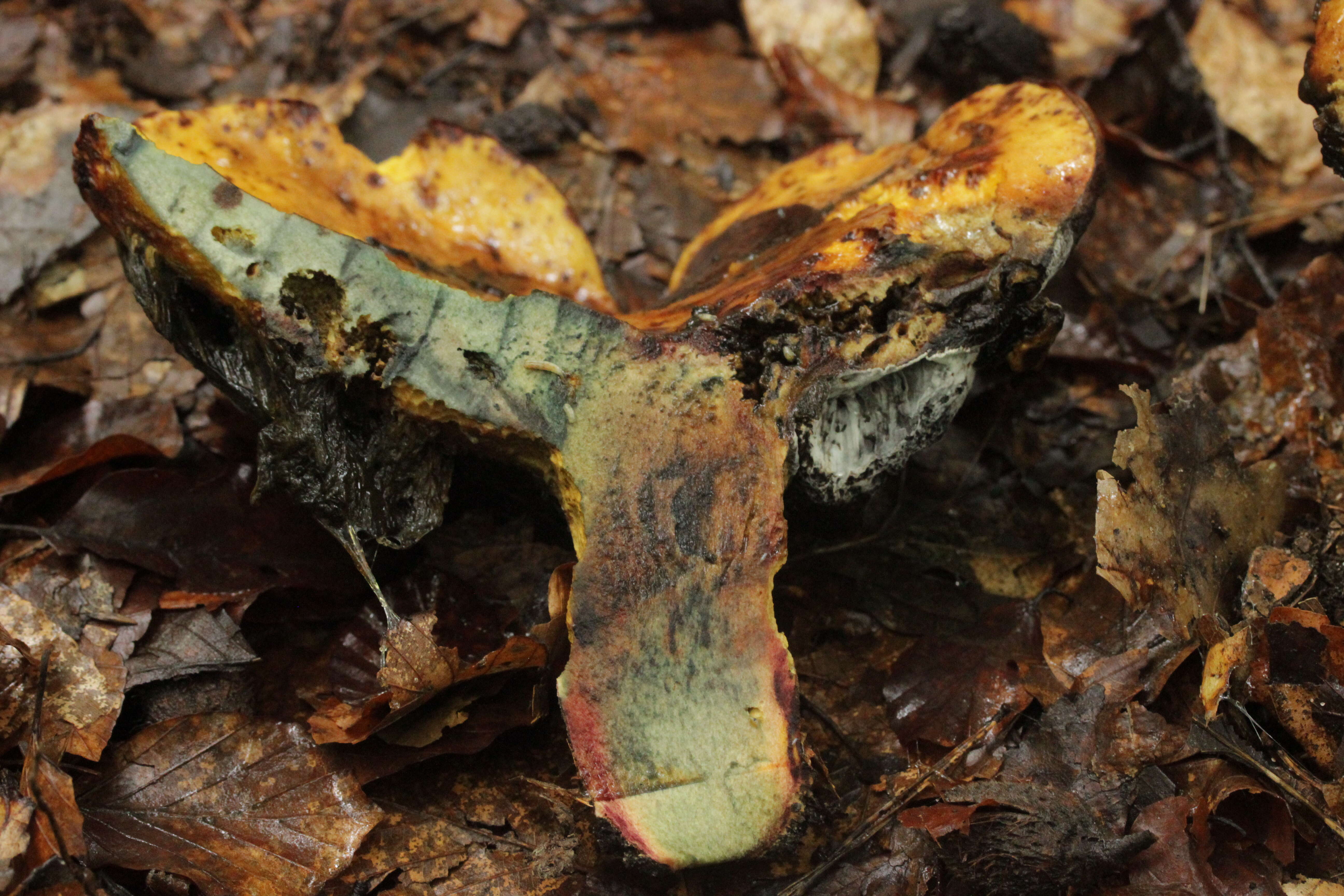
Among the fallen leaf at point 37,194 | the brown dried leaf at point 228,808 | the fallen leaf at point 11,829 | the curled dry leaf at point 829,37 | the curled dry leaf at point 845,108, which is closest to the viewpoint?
the fallen leaf at point 11,829

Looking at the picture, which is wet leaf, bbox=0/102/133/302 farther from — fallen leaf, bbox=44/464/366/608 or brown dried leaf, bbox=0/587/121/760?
brown dried leaf, bbox=0/587/121/760

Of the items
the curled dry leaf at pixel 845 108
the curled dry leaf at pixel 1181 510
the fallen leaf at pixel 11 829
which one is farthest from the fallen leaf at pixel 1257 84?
the fallen leaf at pixel 11 829

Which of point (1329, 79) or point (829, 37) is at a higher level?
point (1329, 79)

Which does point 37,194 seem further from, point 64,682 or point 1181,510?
point 1181,510

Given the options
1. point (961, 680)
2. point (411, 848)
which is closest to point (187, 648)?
point (411, 848)

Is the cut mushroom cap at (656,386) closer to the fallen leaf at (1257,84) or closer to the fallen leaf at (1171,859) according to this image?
the fallen leaf at (1171,859)

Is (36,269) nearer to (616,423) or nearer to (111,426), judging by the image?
(111,426)

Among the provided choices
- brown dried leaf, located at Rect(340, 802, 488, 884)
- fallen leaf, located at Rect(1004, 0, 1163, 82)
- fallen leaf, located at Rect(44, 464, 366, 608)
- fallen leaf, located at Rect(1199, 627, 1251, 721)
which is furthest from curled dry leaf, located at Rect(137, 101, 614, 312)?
fallen leaf, located at Rect(1004, 0, 1163, 82)
